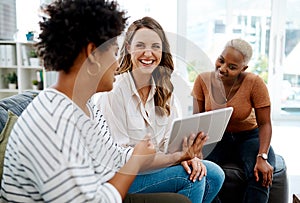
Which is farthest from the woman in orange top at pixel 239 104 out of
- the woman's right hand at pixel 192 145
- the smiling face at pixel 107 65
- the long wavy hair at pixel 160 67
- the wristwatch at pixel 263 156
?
the smiling face at pixel 107 65

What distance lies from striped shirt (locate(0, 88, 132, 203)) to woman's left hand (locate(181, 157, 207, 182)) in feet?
Answer: 1.44

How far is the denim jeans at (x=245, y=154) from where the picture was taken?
1.54 metres

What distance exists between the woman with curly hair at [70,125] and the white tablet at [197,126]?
14 cm

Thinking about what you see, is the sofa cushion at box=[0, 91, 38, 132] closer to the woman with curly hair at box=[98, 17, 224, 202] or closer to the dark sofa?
the dark sofa

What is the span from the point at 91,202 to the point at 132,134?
583 mm

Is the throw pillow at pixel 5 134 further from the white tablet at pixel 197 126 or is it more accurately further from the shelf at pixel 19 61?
the shelf at pixel 19 61

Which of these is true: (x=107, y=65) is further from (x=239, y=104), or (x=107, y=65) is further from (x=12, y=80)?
(x=12, y=80)

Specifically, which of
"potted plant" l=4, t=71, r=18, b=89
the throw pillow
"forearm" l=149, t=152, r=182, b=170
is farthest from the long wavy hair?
"potted plant" l=4, t=71, r=18, b=89

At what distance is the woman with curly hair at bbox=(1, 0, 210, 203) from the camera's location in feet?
2.48

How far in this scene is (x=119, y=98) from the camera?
1334 mm

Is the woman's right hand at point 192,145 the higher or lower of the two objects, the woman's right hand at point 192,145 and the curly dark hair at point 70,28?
the lower

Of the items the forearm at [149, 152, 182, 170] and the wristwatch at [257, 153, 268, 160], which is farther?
the wristwatch at [257, 153, 268, 160]

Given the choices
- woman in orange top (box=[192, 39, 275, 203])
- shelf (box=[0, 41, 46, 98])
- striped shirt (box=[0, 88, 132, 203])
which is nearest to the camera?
striped shirt (box=[0, 88, 132, 203])

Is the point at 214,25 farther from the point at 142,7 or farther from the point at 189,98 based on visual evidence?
the point at 189,98
